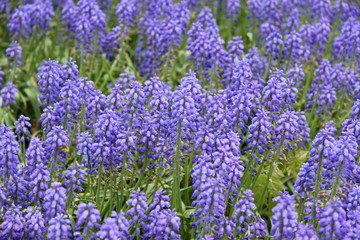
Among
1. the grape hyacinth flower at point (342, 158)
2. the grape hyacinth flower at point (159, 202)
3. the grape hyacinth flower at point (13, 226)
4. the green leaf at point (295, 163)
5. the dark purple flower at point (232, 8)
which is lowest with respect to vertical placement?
the grape hyacinth flower at point (13, 226)

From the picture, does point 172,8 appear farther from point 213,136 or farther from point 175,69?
point 213,136

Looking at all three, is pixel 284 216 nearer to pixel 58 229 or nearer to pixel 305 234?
pixel 305 234

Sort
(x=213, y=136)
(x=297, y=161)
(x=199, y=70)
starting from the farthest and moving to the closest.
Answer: (x=199, y=70)
(x=297, y=161)
(x=213, y=136)

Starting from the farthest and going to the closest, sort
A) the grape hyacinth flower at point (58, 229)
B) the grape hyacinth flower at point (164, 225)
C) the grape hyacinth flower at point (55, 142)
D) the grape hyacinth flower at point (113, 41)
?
the grape hyacinth flower at point (113, 41)
the grape hyacinth flower at point (55, 142)
the grape hyacinth flower at point (164, 225)
the grape hyacinth flower at point (58, 229)

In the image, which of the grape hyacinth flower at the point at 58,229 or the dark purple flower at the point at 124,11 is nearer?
the grape hyacinth flower at the point at 58,229

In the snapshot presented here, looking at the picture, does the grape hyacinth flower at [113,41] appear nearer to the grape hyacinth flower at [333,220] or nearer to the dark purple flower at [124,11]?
the dark purple flower at [124,11]

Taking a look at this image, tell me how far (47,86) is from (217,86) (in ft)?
14.5

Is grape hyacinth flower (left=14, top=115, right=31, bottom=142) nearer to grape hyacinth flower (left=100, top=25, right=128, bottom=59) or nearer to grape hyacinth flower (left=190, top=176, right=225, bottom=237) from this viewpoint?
grape hyacinth flower (left=190, top=176, right=225, bottom=237)

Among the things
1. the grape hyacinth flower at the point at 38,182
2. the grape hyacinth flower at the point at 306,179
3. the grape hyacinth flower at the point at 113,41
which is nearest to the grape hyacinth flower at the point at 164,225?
the grape hyacinth flower at the point at 38,182

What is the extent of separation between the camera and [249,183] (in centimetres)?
895

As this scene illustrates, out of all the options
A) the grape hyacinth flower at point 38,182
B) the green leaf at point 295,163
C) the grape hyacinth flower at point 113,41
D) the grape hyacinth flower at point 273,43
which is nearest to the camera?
the grape hyacinth flower at point 38,182

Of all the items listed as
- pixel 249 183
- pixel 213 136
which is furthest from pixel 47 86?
pixel 249 183

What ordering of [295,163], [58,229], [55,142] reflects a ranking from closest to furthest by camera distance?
[58,229] → [55,142] → [295,163]

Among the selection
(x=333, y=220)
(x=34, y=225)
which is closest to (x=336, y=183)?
(x=333, y=220)
